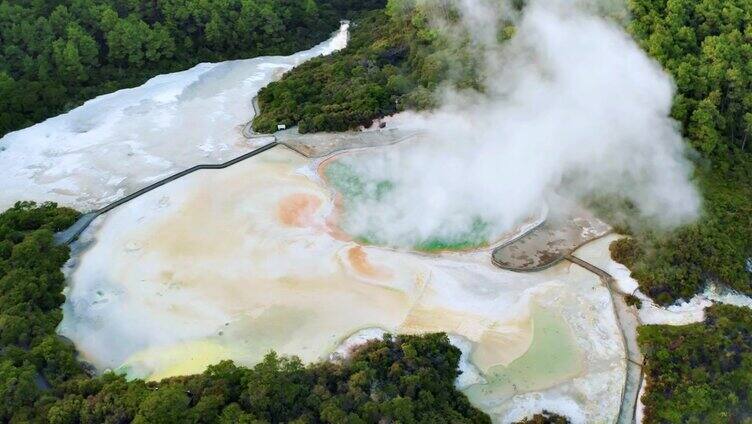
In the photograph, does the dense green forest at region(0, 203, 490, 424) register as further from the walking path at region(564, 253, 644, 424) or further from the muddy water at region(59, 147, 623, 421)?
the walking path at region(564, 253, 644, 424)

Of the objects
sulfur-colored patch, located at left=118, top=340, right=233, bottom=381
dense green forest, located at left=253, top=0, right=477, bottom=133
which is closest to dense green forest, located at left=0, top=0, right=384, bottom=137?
dense green forest, located at left=253, top=0, right=477, bottom=133

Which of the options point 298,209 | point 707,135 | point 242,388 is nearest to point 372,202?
point 298,209

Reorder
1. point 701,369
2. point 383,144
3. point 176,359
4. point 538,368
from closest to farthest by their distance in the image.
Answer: point 701,369 → point 538,368 → point 176,359 → point 383,144

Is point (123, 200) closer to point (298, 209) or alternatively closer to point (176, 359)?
point (298, 209)

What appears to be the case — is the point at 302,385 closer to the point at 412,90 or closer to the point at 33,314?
the point at 33,314

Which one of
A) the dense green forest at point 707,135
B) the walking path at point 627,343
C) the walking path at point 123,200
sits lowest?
the walking path at point 123,200

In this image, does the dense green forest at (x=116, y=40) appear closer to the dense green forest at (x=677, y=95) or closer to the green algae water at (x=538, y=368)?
the dense green forest at (x=677, y=95)

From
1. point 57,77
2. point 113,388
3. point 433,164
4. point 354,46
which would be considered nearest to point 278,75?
point 354,46

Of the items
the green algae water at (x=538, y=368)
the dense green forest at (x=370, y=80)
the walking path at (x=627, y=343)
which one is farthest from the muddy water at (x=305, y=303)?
the dense green forest at (x=370, y=80)

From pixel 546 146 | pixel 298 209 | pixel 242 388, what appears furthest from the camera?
pixel 546 146
